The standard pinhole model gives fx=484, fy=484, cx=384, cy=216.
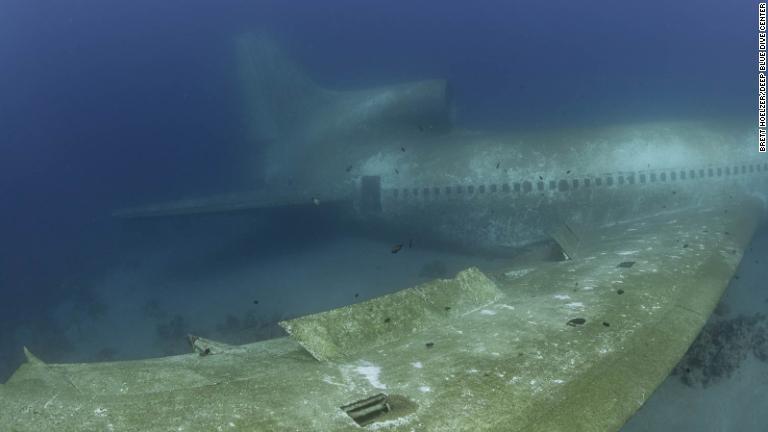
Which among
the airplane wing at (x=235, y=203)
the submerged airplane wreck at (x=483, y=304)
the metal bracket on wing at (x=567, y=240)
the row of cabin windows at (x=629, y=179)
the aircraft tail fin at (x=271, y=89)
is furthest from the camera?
the aircraft tail fin at (x=271, y=89)

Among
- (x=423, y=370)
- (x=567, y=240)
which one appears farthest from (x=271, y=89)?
(x=423, y=370)

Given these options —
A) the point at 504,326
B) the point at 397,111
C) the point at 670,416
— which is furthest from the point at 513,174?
the point at 504,326

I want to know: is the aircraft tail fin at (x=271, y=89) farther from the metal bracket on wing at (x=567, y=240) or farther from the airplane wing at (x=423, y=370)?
the airplane wing at (x=423, y=370)

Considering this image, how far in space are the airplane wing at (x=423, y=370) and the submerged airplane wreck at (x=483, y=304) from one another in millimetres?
21

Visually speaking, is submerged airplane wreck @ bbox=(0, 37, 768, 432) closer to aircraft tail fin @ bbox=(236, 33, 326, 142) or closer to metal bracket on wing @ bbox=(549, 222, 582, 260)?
metal bracket on wing @ bbox=(549, 222, 582, 260)

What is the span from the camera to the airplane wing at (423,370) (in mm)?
3945

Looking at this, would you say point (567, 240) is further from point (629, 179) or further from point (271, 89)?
point (271, 89)

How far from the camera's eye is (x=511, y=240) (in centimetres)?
1620

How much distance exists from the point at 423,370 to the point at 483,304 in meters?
2.44

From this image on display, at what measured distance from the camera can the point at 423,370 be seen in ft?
16.7

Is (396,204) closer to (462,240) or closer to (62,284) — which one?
(462,240)

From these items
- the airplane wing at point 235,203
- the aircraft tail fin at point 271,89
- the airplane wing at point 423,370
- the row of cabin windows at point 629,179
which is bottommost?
the airplane wing at point 423,370

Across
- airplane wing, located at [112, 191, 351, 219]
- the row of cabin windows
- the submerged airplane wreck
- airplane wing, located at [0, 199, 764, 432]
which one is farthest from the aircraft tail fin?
airplane wing, located at [0, 199, 764, 432]

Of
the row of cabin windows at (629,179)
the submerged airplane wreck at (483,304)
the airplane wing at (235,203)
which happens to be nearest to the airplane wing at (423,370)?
the submerged airplane wreck at (483,304)
